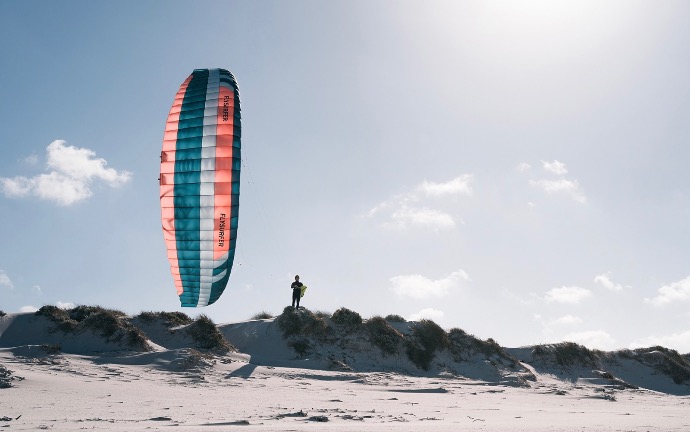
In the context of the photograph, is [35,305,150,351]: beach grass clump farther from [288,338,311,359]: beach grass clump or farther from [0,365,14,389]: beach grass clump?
[0,365,14,389]: beach grass clump

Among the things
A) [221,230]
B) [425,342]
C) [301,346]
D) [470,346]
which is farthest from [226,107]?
[470,346]

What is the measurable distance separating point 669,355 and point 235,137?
20884mm

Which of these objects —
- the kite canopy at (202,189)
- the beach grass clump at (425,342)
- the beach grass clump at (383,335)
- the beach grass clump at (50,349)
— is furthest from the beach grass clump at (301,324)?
the beach grass clump at (50,349)

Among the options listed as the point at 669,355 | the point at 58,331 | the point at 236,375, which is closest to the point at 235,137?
the point at 236,375

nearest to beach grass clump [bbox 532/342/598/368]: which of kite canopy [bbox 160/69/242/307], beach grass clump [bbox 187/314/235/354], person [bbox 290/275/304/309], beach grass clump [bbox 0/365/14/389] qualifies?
person [bbox 290/275/304/309]

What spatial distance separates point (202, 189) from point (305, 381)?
5757mm

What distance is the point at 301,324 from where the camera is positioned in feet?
64.3

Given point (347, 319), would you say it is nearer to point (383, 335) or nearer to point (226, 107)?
point (383, 335)

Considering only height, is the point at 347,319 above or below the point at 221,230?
below

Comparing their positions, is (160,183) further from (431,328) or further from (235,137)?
(431,328)

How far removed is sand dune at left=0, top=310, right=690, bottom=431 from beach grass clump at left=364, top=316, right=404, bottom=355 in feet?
0.35

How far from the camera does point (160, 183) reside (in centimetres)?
1502

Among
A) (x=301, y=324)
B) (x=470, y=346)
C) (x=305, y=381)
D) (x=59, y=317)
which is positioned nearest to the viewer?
(x=305, y=381)

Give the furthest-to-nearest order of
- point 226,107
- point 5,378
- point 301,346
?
point 301,346
point 226,107
point 5,378
